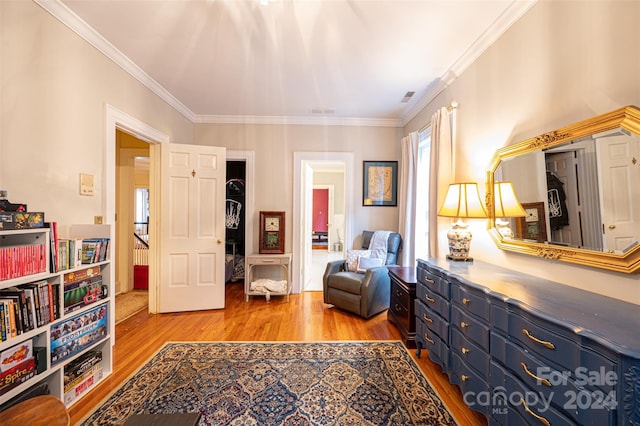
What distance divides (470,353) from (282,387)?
132 centimetres

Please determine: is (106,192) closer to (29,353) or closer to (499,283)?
(29,353)

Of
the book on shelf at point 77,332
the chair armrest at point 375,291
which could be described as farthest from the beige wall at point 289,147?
the book on shelf at point 77,332

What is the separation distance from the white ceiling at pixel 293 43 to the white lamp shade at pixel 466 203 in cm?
120

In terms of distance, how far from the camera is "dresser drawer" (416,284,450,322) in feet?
6.00

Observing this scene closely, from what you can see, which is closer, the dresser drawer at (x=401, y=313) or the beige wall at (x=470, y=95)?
the beige wall at (x=470, y=95)

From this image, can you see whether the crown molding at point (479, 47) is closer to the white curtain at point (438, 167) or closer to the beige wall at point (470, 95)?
the beige wall at point (470, 95)

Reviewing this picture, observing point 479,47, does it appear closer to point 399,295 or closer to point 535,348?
point 535,348

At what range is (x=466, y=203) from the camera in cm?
205

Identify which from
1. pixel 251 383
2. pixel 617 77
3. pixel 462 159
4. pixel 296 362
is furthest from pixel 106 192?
pixel 617 77

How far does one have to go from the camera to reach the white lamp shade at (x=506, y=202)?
5.89 ft

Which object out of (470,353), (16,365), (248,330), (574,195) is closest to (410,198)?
(574,195)

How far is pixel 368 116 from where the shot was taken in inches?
156

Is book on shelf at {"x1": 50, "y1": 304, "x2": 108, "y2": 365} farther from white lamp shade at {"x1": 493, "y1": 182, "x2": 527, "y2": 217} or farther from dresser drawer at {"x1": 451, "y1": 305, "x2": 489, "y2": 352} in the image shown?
white lamp shade at {"x1": 493, "y1": 182, "x2": 527, "y2": 217}

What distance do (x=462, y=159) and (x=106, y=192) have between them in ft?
→ 11.0
